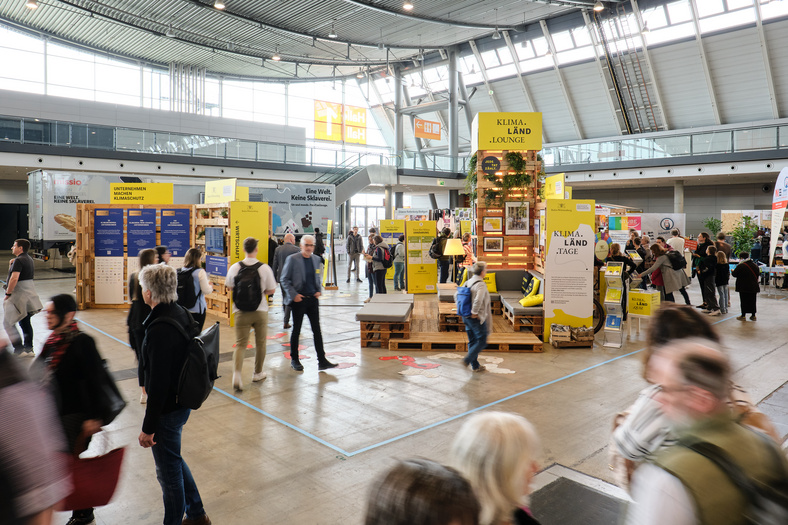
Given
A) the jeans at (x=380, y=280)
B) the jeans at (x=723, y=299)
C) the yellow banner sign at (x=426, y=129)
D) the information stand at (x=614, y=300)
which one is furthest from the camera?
the yellow banner sign at (x=426, y=129)

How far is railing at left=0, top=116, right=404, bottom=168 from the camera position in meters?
15.5

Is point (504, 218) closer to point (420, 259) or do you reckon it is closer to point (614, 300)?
point (614, 300)

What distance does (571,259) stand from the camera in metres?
7.79

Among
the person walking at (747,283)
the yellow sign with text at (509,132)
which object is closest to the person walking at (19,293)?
the yellow sign with text at (509,132)

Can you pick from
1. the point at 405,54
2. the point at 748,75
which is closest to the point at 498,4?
the point at 405,54

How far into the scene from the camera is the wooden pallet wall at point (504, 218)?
32.5 ft

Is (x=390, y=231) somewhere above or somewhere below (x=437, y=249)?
above

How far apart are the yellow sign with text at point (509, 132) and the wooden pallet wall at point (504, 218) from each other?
0.16 m

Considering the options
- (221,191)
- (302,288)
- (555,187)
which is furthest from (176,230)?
(555,187)

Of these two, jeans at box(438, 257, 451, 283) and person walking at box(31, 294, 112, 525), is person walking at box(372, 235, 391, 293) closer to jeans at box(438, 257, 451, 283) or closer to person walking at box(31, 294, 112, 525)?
jeans at box(438, 257, 451, 283)

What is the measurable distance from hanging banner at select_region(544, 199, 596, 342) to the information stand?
0.99 feet

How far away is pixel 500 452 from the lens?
1.40 meters

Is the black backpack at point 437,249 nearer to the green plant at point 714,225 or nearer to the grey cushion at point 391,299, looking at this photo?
the grey cushion at point 391,299

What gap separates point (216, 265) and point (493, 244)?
17.6ft
